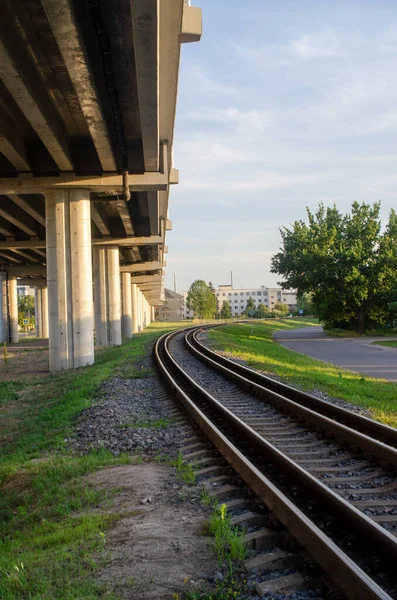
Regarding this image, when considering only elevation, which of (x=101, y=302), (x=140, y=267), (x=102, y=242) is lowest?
(x=101, y=302)

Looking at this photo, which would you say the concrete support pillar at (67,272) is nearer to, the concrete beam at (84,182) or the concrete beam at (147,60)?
the concrete beam at (84,182)

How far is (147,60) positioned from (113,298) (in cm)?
2757

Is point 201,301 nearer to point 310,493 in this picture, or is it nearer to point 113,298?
point 113,298

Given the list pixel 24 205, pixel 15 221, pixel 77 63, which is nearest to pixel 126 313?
pixel 15 221

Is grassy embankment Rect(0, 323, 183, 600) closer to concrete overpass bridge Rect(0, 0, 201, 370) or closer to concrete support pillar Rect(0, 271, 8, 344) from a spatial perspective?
concrete overpass bridge Rect(0, 0, 201, 370)

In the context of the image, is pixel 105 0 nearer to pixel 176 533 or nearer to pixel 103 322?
pixel 176 533

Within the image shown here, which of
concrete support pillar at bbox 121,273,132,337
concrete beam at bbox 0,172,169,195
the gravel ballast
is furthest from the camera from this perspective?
concrete support pillar at bbox 121,273,132,337

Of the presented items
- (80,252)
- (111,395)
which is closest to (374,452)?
(111,395)

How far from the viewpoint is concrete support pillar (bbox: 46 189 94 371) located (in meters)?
22.0

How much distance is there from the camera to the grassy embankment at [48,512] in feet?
13.3

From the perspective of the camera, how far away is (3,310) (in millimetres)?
55219

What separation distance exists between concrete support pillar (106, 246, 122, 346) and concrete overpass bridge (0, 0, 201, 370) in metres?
1.96

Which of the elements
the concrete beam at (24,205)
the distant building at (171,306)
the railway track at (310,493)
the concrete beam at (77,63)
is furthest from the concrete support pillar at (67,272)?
the distant building at (171,306)

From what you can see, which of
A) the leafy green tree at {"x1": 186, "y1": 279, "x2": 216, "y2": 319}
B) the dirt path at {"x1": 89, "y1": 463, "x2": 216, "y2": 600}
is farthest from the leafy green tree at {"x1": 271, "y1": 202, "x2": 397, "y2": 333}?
the leafy green tree at {"x1": 186, "y1": 279, "x2": 216, "y2": 319}
